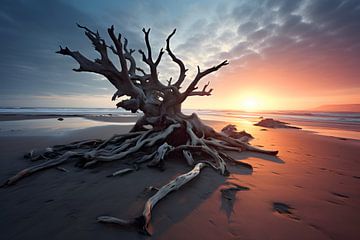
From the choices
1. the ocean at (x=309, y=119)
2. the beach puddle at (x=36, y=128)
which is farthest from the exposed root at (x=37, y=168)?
the ocean at (x=309, y=119)

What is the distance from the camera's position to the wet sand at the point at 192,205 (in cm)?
175

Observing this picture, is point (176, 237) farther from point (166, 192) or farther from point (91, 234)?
point (91, 234)

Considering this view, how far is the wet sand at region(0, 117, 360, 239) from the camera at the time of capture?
1754 millimetres

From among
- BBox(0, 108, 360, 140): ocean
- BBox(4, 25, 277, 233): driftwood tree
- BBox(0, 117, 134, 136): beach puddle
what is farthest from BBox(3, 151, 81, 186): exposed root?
BBox(0, 108, 360, 140): ocean

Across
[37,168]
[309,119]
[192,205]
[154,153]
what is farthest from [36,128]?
[309,119]

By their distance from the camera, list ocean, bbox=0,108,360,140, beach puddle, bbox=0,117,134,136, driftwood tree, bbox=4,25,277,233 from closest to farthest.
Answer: driftwood tree, bbox=4,25,277,233 → beach puddle, bbox=0,117,134,136 → ocean, bbox=0,108,360,140

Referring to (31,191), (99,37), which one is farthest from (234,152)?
(99,37)

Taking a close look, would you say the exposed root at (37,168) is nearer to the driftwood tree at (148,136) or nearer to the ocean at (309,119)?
the driftwood tree at (148,136)

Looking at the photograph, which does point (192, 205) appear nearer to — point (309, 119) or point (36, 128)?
point (36, 128)

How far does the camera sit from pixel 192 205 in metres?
2.23

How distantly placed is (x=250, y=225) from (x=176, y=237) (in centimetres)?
84

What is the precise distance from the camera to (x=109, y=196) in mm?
2420

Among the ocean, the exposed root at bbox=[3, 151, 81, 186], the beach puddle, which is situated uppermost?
the exposed root at bbox=[3, 151, 81, 186]

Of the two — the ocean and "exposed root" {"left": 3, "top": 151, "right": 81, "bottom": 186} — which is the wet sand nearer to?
"exposed root" {"left": 3, "top": 151, "right": 81, "bottom": 186}
